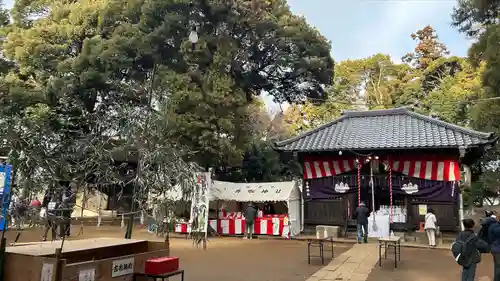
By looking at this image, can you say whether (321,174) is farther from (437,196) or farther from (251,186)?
(437,196)

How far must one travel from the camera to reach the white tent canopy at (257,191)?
17.5 m

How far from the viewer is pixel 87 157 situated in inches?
199

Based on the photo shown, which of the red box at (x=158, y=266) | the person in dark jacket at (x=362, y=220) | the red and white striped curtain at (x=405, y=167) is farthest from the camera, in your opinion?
the red and white striped curtain at (x=405, y=167)

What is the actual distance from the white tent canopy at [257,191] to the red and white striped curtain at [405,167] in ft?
4.01

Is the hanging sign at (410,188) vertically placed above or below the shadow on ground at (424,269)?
above

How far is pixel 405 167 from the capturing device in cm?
1655

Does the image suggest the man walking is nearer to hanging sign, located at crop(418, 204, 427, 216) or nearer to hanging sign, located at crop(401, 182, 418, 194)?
hanging sign, located at crop(401, 182, 418, 194)

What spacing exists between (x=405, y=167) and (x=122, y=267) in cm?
1410

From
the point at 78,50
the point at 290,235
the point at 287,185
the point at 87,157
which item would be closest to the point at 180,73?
the point at 78,50

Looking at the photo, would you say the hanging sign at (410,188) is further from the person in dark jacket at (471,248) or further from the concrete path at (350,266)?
the person in dark jacket at (471,248)

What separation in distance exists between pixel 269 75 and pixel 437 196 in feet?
37.6

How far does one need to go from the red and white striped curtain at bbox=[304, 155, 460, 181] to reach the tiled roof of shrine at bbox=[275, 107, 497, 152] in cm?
88

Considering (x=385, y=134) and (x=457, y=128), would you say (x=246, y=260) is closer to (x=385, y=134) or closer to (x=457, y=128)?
(x=385, y=134)

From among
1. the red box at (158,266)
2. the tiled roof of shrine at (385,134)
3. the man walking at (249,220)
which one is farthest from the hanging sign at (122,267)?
the tiled roof of shrine at (385,134)
